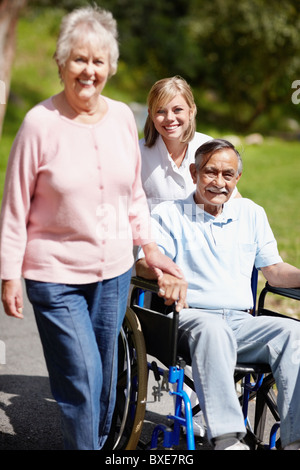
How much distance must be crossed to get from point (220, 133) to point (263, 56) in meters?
2.62

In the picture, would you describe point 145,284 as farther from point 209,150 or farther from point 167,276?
point 209,150

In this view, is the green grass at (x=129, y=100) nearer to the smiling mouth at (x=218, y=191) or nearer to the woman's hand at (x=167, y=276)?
the smiling mouth at (x=218, y=191)

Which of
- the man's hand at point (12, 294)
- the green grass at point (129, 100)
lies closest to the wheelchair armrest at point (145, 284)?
the man's hand at point (12, 294)

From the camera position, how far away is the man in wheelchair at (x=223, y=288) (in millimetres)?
2518

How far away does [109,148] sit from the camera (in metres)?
2.32

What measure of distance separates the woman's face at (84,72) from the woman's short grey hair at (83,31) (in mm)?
18

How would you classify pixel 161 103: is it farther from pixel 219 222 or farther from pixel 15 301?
pixel 15 301

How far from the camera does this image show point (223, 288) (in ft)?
9.37

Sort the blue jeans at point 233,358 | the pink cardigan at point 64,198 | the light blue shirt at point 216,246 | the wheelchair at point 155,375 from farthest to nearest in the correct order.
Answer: the light blue shirt at point 216,246
the wheelchair at point 155,375
the blue jeans at point 233,358
the pink cardigan at point 64,198

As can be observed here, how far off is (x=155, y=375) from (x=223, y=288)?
1.51ft

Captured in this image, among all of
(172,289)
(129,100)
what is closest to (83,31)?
(172,289)

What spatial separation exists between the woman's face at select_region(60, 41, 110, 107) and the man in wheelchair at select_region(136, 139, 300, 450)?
2.51ft
